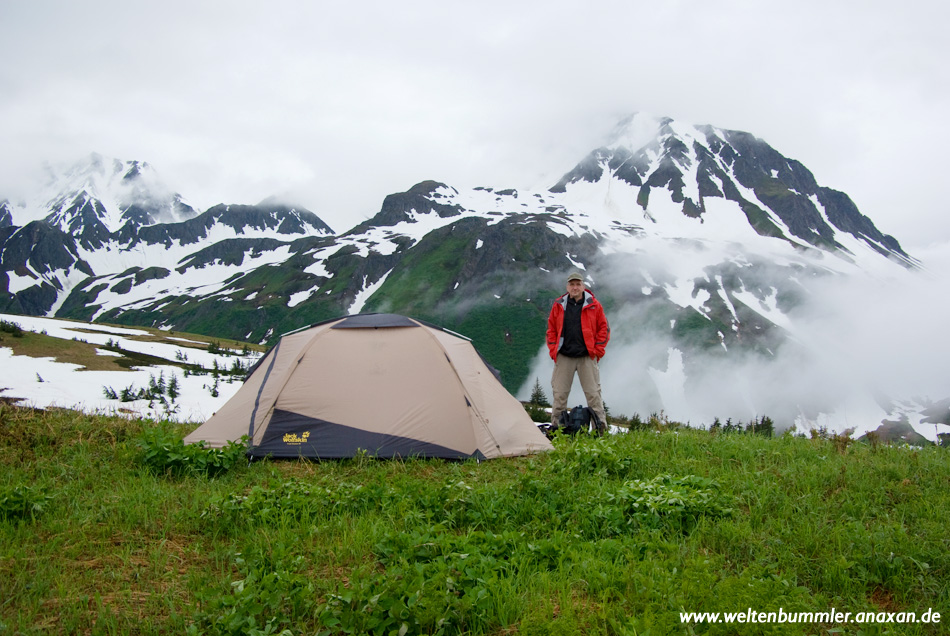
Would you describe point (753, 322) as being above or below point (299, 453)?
above

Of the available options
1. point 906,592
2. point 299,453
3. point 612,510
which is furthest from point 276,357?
point 906,592

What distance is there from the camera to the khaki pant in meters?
11.5

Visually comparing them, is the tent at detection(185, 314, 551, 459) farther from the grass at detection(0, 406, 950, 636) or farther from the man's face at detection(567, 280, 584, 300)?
the man's face at detection(567, 280, 584, 300)

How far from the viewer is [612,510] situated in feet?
19.0

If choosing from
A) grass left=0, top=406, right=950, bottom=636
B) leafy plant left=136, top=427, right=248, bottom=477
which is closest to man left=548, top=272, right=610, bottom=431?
grass left=0, top=406, right=950, bottom=636

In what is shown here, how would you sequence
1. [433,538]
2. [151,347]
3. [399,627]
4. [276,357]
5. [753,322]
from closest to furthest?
[399,627], [433,538], [276,357], [151,347], [753,322]

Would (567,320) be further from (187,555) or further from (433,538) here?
(187,555)

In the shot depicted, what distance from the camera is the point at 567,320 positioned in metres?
11.6

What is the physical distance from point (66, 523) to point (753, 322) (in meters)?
201

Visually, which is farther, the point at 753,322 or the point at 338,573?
the point at 753,322

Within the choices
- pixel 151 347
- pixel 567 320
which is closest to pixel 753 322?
pixel 151 347

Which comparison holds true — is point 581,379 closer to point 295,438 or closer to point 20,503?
point 295,438

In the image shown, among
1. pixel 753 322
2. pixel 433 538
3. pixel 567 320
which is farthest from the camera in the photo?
pixel 753 322

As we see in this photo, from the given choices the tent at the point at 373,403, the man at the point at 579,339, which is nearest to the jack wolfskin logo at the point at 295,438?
the tent at the point at 373,403
